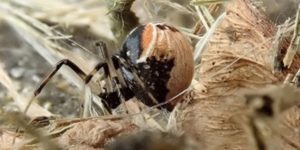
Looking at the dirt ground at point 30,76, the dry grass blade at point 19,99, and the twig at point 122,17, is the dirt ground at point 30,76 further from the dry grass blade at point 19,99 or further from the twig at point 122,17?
the twig at point 122,17

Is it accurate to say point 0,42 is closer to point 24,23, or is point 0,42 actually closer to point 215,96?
point 24,23

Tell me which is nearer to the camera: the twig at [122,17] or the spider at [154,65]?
the spider at [154,65]

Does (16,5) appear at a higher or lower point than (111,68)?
higher

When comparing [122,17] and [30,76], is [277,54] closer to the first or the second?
[122,17]

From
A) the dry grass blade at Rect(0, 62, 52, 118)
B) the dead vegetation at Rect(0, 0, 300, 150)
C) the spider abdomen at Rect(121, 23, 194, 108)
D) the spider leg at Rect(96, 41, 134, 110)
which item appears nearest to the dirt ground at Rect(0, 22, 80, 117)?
the dry grass blade at Rect(0, 62, 52, 118)

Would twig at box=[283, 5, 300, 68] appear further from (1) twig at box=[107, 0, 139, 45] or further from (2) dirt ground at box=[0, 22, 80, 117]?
(2) dirt ground at box=[0, 22, 80, 117]

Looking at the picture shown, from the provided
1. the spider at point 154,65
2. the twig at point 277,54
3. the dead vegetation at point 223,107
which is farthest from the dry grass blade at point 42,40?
the twig at point 277,54

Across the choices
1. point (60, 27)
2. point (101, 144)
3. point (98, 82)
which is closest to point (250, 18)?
point (101, 144)
